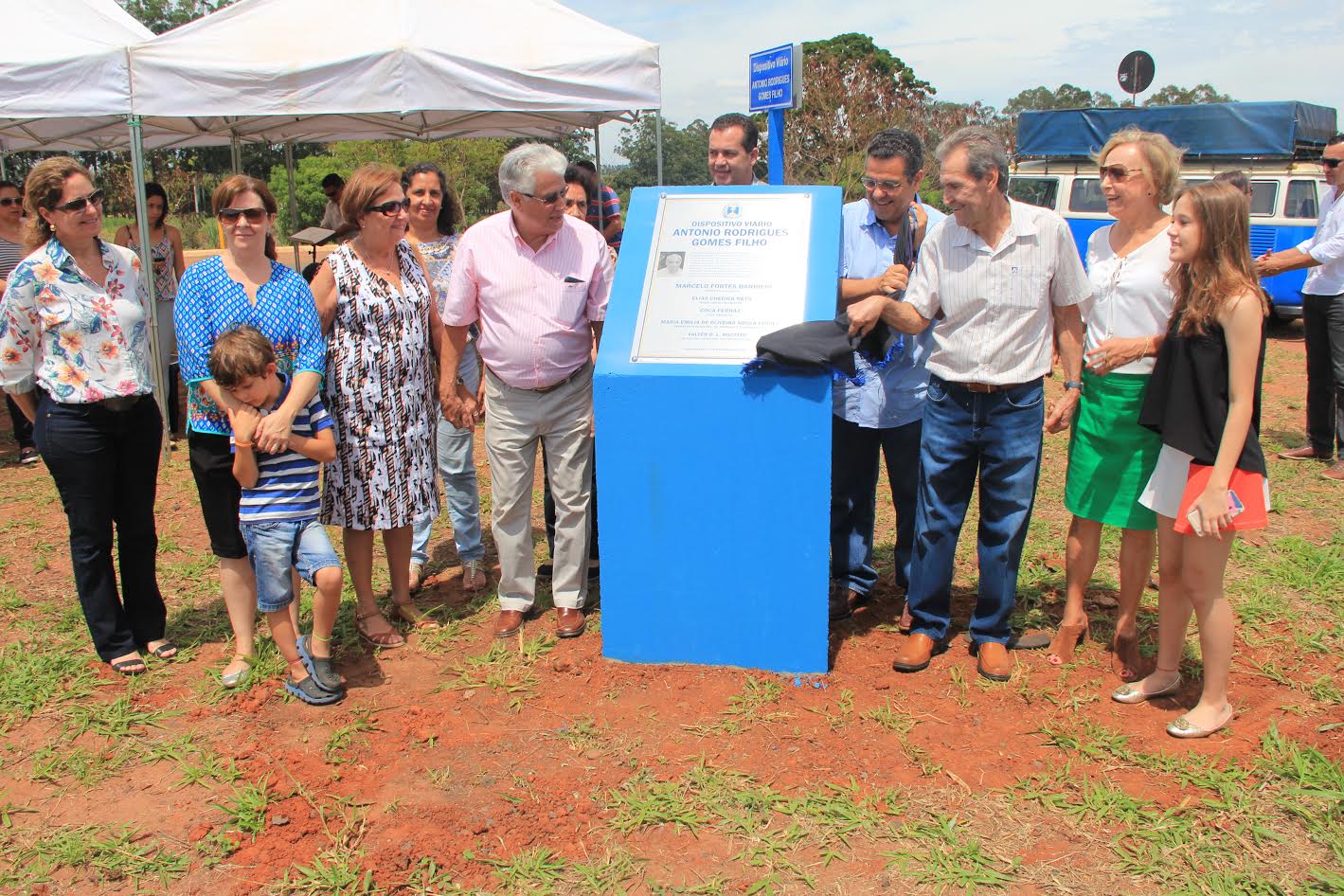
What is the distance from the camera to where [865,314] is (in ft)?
11.2

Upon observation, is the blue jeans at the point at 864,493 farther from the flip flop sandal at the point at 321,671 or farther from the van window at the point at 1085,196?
the van window at the point at 1085,196

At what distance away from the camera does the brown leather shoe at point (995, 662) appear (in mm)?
3658

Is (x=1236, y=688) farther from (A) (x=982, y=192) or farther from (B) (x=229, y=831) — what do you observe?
(B) (x=229, y=831)

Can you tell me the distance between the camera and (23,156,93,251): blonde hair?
3.54 m

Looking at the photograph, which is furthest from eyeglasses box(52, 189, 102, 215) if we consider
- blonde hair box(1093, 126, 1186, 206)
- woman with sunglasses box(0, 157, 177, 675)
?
blonde hair box(1093, 126, 1186, 206)

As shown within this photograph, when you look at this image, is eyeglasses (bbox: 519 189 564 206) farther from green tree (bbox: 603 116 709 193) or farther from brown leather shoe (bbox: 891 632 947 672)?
green tree (bbox: 603 116 709 193)

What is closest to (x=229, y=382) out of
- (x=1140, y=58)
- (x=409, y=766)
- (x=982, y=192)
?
(x=409, y=766)

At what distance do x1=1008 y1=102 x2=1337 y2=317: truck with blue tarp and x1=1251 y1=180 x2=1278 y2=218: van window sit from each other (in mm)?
11

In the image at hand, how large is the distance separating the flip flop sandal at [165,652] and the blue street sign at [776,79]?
195 inches

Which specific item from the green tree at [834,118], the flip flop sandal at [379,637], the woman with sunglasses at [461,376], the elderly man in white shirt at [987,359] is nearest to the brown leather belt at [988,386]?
the elderly man in white shirt at [987,359]

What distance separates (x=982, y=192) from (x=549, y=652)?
7.59 ft

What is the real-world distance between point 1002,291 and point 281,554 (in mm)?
2596

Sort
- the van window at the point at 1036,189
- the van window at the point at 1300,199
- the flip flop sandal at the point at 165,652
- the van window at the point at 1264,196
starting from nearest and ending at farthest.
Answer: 1. the flip flop sandal at the point at 165,652
2. the van window at the point at 1300,199
3. the van window at the point at 1264,196
4. the van window at the point at 1036,189

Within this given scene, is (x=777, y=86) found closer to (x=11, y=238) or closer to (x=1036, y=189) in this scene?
(x=11, y=238)
